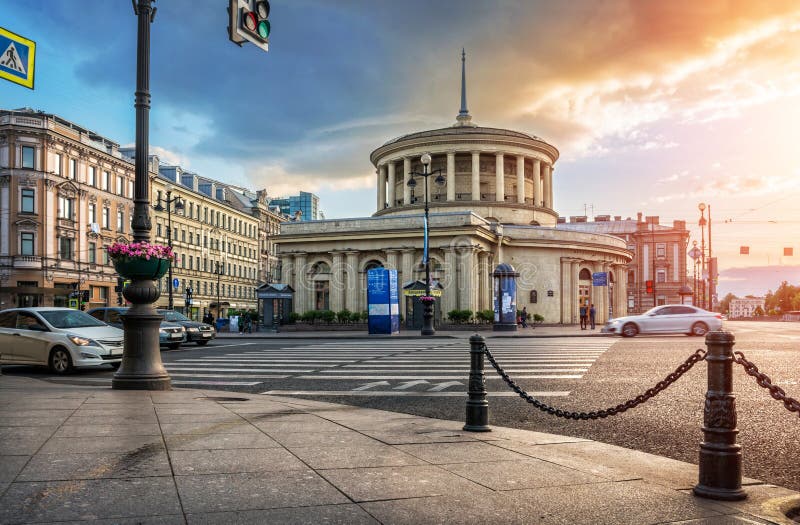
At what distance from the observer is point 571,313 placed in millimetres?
57000

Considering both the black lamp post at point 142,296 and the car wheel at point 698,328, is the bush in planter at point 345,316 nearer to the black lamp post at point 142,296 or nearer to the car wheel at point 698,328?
the car wheel at point 698,328

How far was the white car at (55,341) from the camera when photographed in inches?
606

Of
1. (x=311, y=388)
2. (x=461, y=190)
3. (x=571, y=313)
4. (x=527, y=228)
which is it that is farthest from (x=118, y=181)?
(x=311, y=388)

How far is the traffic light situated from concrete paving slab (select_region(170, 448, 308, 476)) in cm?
576

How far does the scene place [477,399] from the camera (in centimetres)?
751

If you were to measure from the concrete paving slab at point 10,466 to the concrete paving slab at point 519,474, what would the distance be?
10.3ft

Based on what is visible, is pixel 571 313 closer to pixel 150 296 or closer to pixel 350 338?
pixel 350 338

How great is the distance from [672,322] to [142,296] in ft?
85.3

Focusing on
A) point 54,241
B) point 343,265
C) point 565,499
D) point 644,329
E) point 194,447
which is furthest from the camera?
point 54,241

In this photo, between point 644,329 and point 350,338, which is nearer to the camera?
point 644,329

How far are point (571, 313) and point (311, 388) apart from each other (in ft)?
156

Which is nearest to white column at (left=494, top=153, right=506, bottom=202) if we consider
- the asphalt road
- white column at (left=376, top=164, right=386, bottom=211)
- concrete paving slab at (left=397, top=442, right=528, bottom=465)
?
white column at (left=376, top=164, right=386, bottom=211)

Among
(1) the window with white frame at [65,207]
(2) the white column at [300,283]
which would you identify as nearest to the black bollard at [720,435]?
(2) the white column at [300,283]

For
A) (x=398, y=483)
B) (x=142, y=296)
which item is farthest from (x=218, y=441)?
(x=142, y=296)
